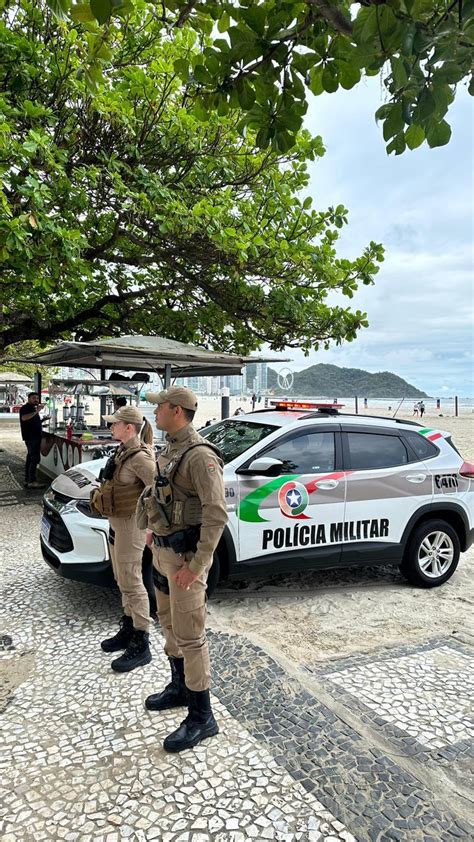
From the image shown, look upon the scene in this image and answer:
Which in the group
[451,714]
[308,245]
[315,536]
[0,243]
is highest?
[308,245]

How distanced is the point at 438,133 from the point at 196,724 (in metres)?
2.98

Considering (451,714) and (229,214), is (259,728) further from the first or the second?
(229,214)

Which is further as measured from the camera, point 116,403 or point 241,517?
point 116,403

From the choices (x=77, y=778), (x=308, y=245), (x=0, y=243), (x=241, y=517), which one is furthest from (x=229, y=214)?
(x=77, y=778)

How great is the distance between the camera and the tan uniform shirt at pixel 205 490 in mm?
2570

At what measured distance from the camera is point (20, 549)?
6.14 metres

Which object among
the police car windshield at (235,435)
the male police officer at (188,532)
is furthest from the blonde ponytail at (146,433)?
the police car windshield at (235,435)

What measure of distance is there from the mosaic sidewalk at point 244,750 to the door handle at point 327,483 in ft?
5.00

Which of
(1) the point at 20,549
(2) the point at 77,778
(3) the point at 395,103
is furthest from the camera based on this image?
(1) the point at 20,549

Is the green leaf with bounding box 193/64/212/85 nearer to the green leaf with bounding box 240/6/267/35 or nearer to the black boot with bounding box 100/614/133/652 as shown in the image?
the green leaf with bounding box 240/6/267/35

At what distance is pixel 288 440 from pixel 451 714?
8.28ft

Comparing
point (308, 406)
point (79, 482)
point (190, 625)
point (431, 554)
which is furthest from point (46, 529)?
point (431, 554)

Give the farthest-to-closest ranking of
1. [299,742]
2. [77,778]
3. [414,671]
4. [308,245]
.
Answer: [308,245]
[414,671]
[299,742]
[77,778]

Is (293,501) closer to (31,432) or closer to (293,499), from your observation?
(293,499)
